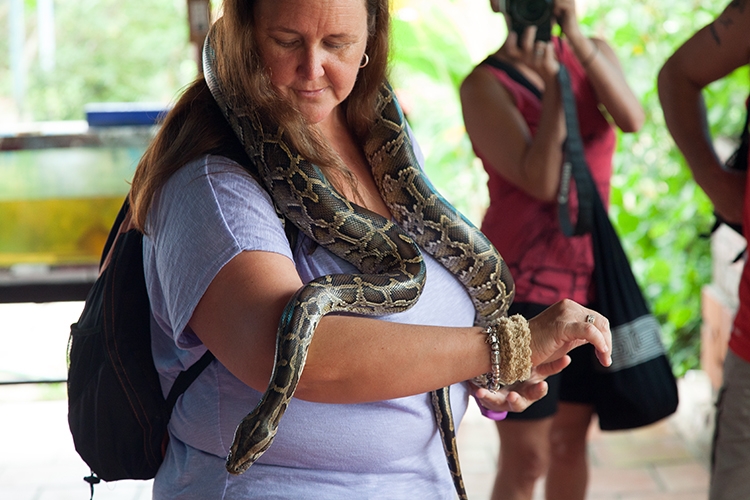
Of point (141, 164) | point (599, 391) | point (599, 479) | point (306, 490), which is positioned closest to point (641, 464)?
point (599, 479)

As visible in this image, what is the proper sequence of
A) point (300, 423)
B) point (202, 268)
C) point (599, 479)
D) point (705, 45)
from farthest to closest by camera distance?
point (599, 479) < point (705, 45) < point (300, 423) < point (202, 268)

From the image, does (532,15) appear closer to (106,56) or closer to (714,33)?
(714,33)

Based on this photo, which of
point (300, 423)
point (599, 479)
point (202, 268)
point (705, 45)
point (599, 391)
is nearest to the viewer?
point (202, 268)

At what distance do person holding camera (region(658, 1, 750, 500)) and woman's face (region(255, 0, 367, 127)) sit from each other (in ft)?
4.27

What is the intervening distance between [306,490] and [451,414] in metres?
0.39

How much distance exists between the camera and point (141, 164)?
5.38 feet

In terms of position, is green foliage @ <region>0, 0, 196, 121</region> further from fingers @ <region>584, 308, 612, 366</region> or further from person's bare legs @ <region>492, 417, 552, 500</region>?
fingers @ <region>584, 308, 612, 366</region>

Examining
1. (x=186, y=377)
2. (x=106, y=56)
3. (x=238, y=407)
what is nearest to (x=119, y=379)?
(x=186, y=377)

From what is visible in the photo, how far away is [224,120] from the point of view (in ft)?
5.24

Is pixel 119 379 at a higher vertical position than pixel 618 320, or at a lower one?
higher

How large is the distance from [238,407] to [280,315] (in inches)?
12.5

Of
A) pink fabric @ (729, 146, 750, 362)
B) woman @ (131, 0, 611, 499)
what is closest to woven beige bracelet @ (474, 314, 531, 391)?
woman @ (131, 0, 611, 499)

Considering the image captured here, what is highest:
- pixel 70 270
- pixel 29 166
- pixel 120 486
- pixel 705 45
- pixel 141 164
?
pixel 705 45

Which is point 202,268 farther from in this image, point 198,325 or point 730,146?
point 730,146
